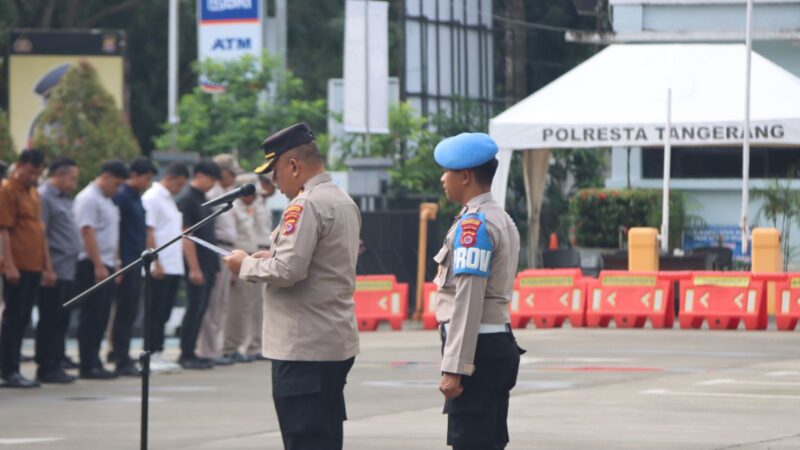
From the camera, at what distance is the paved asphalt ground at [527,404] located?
36.9ft

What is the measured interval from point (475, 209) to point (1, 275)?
27.3 ft

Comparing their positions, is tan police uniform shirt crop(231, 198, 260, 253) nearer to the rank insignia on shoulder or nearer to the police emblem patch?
the rank insignia on shoulder

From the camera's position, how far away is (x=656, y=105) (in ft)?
81.2

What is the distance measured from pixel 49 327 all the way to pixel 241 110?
2097 centimetres

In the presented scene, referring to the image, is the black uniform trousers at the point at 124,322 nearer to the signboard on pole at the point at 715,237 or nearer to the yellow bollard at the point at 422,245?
the yellow bollard at the point at 422,245

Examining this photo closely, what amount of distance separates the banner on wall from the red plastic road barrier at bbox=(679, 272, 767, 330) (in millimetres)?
22816

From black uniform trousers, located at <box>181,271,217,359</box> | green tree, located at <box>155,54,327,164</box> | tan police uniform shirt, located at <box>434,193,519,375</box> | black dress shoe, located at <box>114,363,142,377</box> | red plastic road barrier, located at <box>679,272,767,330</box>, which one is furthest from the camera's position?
green tree, located at <box>155,54,327,164</box>

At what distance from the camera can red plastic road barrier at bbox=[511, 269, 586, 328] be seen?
21969 millimetres

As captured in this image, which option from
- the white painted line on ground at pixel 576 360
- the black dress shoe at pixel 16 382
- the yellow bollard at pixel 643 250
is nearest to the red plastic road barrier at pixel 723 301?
the yellow bollard at pixel 643 250

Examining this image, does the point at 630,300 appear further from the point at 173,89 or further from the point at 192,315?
the point at 173,89

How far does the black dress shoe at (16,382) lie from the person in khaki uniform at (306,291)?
300 inches

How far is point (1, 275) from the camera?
14.8m

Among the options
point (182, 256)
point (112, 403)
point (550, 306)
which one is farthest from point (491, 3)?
point (112, 403)

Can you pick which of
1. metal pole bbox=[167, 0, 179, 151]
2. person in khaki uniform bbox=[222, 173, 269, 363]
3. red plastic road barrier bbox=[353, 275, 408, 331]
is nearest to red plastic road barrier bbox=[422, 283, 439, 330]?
red plastic road barrier bbox=[353, 275, 408, 331]
